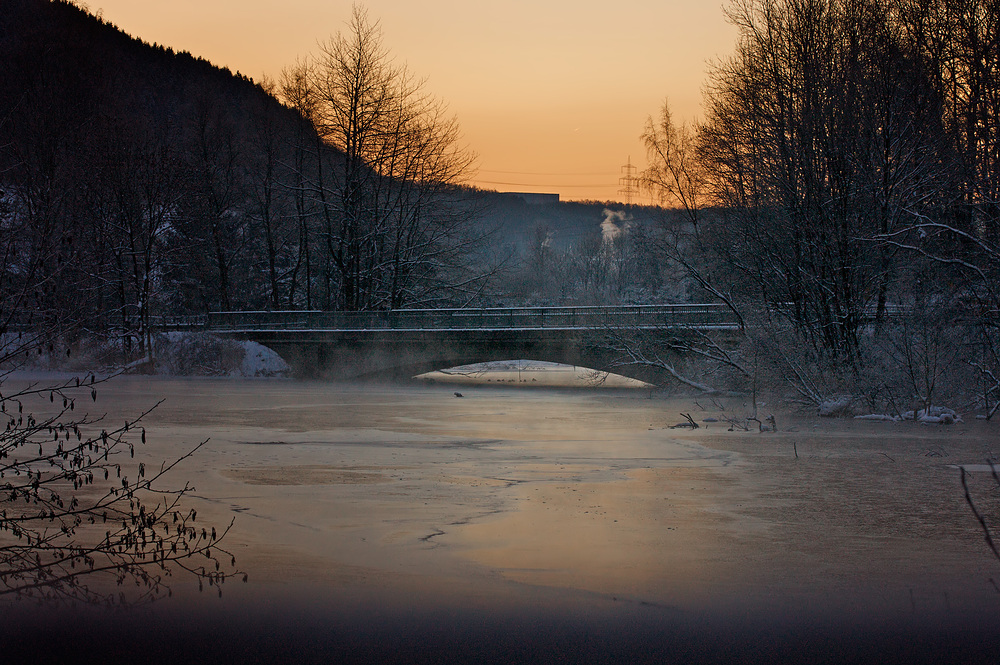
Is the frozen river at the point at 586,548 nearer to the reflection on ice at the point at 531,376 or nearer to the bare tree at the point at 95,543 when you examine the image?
the bare tree at the point at 95,543

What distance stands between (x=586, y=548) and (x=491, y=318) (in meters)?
25.6

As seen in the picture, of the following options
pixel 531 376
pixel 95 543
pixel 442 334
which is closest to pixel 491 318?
pixel 442 334

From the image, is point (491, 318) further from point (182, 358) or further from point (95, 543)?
point (95, 543)

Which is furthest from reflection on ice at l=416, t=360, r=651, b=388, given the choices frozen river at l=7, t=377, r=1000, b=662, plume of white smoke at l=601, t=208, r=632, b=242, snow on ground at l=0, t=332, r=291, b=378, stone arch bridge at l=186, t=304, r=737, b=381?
plume of white smoke at l=601, t=208, r=632, b=242

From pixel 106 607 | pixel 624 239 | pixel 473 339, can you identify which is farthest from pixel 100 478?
pixel 624 239

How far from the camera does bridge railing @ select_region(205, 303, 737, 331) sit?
28734 millimetres

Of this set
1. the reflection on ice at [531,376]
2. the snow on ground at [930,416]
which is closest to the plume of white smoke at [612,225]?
the reflection on ice at [531,376]

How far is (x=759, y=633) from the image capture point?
250 inches

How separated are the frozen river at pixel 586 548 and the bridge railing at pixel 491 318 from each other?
11.9 meters

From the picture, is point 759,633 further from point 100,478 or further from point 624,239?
point 624,239

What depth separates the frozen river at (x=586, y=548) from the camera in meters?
6.32

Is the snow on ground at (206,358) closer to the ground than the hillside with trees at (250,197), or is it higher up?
closer to the ground

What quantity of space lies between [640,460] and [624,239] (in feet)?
310

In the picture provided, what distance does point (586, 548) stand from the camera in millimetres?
8453
